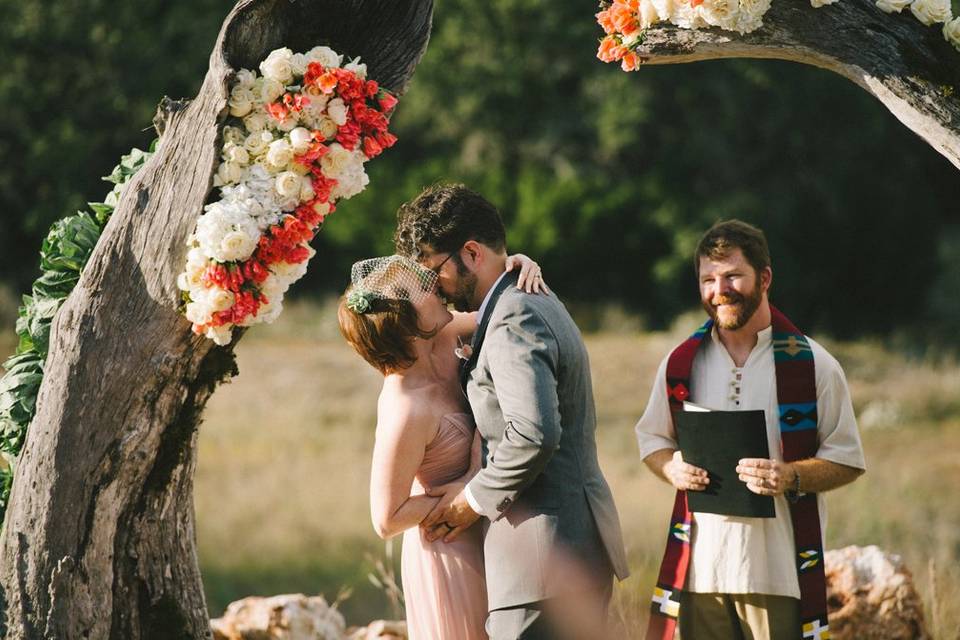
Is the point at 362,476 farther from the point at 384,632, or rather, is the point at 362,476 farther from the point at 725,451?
the point at 725,451

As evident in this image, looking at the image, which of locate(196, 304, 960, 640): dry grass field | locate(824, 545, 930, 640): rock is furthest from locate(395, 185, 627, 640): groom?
locate(824, 545, 930, 640): rock

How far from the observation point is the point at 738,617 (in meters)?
3.94

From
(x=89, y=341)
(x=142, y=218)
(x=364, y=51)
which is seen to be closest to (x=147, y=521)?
(x=89, y=341)

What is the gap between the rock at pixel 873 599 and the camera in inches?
205

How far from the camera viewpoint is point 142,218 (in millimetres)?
3902

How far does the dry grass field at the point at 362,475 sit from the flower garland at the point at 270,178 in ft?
7.72

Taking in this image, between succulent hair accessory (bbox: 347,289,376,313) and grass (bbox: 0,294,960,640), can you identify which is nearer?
succulent hair accessory (bbox: 347,289,376,313)

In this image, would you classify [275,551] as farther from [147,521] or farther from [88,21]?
[88,21]

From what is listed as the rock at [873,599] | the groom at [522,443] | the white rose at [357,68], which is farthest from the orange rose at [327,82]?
the rock at [873,599]

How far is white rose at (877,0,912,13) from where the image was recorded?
11.6 ft

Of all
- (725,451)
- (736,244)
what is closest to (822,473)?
(725,451)

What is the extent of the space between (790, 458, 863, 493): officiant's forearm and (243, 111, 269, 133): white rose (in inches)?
81.7

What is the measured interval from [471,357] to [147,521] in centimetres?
138

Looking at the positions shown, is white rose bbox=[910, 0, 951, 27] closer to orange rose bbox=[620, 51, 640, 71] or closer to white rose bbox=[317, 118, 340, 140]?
orange rose bbox=[620, 51, 640, 71]
